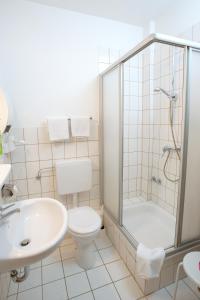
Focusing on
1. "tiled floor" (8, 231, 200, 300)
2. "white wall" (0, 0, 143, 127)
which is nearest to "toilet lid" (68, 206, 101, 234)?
"tiled floor" (8, 231, 200, 300)

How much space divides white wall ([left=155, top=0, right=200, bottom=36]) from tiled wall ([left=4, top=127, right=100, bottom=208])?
133 cm

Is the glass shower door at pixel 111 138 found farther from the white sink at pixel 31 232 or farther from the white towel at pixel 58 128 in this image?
the white sink at pixel 31 232

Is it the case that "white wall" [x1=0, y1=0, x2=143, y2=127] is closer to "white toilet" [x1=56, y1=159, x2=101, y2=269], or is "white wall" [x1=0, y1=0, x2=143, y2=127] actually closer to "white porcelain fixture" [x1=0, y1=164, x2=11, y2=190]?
"white toilet" [x1=56, y1=159, x2=101, y2=269]

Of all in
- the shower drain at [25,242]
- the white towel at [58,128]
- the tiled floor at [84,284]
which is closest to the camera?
the shower drain at [25,242]

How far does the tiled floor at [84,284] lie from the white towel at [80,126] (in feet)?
4.17

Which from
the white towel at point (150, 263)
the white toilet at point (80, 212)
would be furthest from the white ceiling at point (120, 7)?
the white towel at point (150, 263)

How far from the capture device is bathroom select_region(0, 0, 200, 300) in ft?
4.48

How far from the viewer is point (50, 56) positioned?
5.71 feet

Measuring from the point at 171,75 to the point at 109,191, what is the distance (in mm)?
1414

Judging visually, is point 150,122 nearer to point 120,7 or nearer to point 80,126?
point 80,126

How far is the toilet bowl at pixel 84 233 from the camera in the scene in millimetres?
1530

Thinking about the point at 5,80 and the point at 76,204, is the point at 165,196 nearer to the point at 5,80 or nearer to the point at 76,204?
the point at 76,204

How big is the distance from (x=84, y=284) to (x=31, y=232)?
81 centimetres

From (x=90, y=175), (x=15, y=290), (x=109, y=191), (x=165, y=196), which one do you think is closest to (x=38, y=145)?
(x=90, y=175)
